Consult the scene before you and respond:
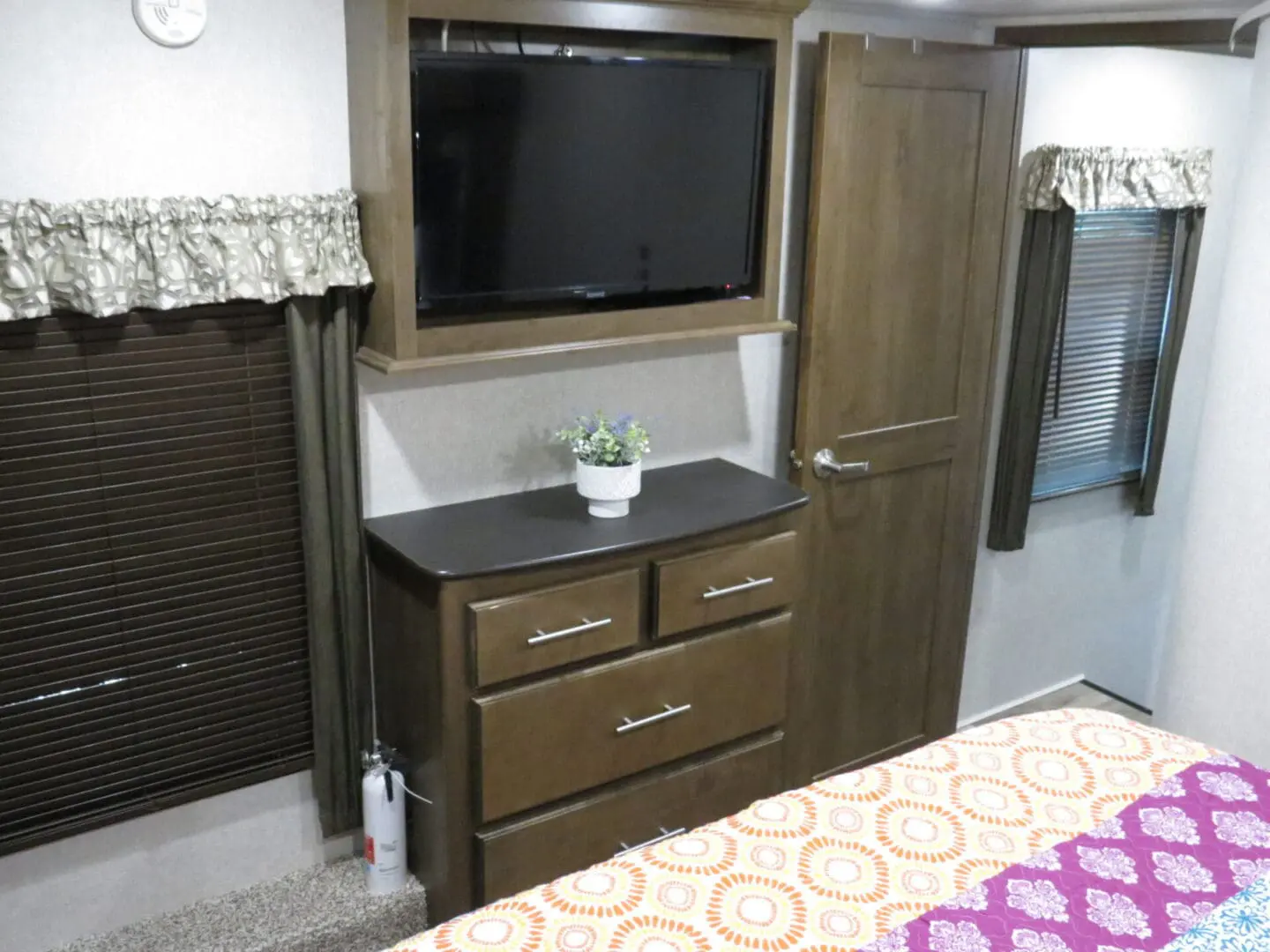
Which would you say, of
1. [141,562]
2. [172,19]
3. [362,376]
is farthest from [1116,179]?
[141,562]

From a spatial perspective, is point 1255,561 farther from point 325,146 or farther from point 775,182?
point 325,146

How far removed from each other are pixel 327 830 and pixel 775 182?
6.01ft

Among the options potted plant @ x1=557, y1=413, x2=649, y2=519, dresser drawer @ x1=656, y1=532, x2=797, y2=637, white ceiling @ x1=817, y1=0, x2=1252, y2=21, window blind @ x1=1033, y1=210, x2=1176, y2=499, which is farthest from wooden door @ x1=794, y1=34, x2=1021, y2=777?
potted plant @ x1=557, y1=413, x2=649, y2=519

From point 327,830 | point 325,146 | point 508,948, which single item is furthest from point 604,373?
point 508,948

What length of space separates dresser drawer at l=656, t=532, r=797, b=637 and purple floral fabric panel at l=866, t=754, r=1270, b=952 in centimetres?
103

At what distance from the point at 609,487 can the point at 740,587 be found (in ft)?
1.31

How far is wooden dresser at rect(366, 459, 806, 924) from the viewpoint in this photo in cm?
239

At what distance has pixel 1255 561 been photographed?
8.72 feet

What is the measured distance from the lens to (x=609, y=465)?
2609 mm

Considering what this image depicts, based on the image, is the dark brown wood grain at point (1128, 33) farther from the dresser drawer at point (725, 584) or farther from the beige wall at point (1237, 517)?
the dresser drawer at point (725, 584)

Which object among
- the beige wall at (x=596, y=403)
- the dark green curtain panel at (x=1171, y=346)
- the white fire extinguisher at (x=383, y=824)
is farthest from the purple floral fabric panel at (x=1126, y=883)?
the dark green curtain panel at (x=1171, y=346)

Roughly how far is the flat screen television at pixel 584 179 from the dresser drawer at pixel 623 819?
1.12 m

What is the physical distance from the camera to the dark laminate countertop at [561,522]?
2.39 m

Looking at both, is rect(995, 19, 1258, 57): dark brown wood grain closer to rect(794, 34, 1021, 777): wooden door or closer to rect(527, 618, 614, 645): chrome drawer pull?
rect(794, 34, 1021, 777): wooden door
